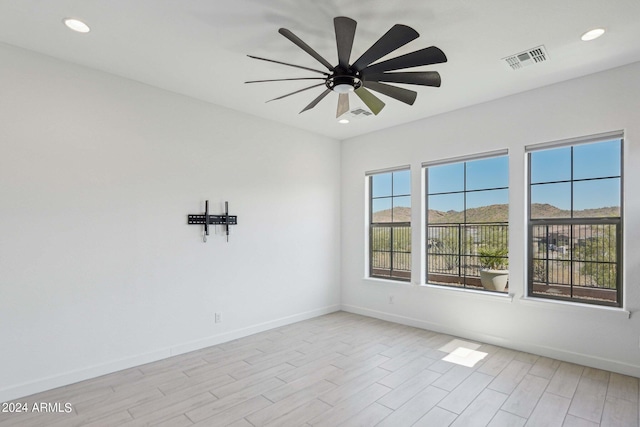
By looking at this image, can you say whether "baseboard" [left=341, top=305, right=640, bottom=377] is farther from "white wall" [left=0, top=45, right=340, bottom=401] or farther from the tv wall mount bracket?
the tv wall mount bracket

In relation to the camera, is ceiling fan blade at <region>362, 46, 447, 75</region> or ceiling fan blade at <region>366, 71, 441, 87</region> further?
ceiling fan blade at <region>366, 71, 441, 87</region>

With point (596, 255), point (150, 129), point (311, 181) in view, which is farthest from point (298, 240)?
point (596, 255)

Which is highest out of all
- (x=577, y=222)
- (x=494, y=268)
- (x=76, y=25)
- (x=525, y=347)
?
(x=76, y=25)

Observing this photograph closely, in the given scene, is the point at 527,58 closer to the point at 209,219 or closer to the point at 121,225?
the point at 209,219

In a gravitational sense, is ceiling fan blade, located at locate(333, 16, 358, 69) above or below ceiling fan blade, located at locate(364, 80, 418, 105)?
above

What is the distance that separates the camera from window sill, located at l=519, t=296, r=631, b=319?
3265 mm

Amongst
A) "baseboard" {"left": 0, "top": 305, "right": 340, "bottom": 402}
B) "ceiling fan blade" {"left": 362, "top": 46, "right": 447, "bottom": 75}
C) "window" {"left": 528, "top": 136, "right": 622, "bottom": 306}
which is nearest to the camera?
"ceiling fan blade" {"left": 362, "top": 46, "right": 447, "bottom": 75}

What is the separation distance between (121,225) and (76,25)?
70.9 inches

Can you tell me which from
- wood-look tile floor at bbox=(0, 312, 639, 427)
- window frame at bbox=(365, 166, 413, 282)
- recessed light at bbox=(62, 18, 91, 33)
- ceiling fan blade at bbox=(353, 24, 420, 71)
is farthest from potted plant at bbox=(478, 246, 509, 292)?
recessed light at bbox=(62, 18, 91, 33)

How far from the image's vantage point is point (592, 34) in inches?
106

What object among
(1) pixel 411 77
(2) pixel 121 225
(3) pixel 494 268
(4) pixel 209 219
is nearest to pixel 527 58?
(1) pixel 411 77

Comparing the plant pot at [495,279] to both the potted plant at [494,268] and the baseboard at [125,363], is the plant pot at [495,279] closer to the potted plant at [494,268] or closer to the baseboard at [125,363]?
the potted plant at [494,268]

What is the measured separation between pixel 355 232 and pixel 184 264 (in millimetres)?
2820

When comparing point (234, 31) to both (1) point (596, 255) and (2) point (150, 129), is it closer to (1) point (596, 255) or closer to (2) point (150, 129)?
(2) point (150, 129)
